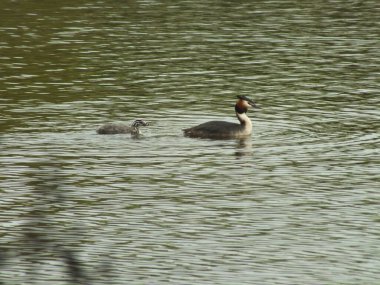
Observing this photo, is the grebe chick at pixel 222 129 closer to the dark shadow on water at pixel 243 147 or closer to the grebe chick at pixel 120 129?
the dark shadow on water at pixel 243 147

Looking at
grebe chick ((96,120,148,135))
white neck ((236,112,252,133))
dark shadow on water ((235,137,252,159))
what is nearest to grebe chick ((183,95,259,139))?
white neck ((236,112,252,133))

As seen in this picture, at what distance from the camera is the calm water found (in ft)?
45.8

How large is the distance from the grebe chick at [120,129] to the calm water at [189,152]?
16cm

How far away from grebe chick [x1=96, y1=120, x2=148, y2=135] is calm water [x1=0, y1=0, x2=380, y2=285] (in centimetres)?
16

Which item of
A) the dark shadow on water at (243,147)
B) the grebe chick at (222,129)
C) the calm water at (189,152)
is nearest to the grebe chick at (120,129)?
the calm water at (189,152)

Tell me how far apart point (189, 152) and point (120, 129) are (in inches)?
65.0

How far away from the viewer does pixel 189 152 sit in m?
21.6

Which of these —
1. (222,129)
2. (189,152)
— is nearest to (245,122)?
(222,129)

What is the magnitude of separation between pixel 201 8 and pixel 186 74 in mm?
13862

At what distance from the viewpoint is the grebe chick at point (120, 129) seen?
2241cm

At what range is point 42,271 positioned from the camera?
44.1 ft

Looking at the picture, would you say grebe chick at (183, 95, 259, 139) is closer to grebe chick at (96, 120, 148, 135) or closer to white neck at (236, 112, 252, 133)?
white neck at (236, 112, 252, 133)

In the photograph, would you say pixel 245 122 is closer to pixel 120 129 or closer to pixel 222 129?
pixel 222 129

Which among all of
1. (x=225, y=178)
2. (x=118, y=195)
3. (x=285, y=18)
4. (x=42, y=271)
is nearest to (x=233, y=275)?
(x=42, y=271)
